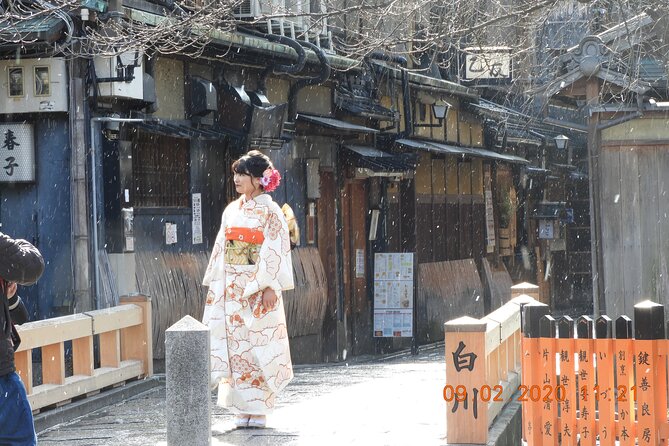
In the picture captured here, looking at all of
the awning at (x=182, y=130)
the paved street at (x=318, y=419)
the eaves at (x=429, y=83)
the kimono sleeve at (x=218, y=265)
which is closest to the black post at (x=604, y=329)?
the paved street at (x=318, y=419)

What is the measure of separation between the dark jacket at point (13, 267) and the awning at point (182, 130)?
26.6 feet

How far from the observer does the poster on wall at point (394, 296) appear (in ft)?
65.7

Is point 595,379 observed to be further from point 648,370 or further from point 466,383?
point 466,383

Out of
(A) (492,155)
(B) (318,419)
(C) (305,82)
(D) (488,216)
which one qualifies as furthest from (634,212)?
(D) (488,216)

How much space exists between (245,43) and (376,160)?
5.31 meters

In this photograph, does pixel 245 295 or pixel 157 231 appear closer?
pixel 245 295

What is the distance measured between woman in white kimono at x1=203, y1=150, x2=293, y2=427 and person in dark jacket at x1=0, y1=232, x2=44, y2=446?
10.8ft

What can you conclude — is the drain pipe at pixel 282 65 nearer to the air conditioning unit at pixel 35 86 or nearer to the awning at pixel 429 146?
the air conditioning unit at pixel 35 86

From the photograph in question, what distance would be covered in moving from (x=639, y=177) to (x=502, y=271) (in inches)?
600

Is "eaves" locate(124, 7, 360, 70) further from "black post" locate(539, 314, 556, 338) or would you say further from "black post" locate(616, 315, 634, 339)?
"black post" locate(616, 315, 634, 339)

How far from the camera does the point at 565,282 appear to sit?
113 ft

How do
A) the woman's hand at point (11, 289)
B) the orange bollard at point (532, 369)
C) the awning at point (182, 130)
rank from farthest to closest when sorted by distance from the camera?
the awning at point (182, 130) < the orange bollard at point (532, 369) < the woman's hand at point (11, 289)

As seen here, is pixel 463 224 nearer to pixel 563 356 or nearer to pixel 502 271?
pixel 502 271

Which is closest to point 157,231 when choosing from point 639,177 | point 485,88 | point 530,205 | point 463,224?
point 639,177
